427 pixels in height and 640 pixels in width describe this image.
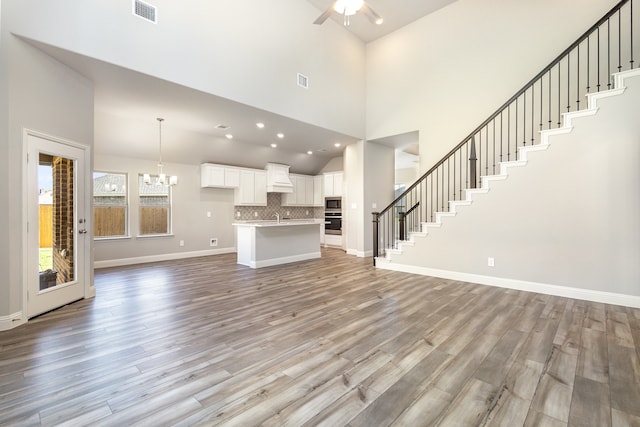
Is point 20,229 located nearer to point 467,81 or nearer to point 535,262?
point 535,262

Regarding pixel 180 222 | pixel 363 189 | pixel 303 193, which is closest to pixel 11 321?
pixel 180 222

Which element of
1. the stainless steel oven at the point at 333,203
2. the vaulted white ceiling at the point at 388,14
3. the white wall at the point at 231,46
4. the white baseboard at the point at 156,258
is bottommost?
the white baseboard at the point at 156,258

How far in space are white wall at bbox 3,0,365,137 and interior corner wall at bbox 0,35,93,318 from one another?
283mm

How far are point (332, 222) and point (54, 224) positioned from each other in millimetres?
7024

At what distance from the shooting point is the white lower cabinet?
27.2 feet

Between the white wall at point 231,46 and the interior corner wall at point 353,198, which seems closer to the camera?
the white wall at point 231,46

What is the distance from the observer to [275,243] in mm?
6352

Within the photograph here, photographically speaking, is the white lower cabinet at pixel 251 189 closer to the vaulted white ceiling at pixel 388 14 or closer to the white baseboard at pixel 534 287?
the vaulted white ceiling at pixel 388 14

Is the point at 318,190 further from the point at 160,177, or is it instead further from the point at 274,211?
the point at 160,177

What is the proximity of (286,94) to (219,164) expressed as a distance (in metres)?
3.28

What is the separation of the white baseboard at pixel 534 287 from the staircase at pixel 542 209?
0.01 metres

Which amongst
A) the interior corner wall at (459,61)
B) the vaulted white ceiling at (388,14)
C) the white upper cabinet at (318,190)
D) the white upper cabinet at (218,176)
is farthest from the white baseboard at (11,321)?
the white upper cabinet at (318,190)

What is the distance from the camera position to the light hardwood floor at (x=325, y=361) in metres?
1.70

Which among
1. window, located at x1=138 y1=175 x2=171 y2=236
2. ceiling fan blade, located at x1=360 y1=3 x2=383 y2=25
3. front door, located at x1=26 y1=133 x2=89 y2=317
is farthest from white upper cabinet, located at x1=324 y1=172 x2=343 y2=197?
front door, located at x1=26 y1=133 x2=89 y2=317
